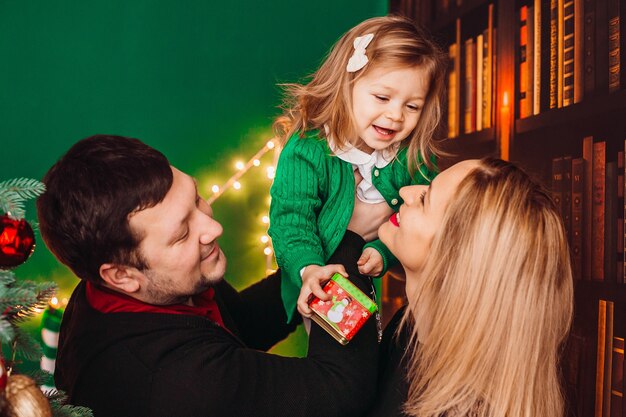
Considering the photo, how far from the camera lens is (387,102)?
1688mm

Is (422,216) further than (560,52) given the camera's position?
No

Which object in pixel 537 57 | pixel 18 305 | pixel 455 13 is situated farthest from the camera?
pixel 455 13

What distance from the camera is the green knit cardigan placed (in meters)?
1.63

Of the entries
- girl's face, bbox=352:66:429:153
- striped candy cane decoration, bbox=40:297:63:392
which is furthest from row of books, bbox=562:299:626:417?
striped candy cane decoration, bbox=40:297:63:392

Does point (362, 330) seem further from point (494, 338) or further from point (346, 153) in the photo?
point (346, 153)

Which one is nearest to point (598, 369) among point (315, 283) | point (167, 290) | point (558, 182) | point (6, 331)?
point (558, 182)

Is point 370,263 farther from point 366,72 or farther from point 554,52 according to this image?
point 554,52

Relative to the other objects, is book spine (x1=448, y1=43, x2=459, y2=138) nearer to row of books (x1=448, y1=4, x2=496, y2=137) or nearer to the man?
row of books (x1=448, y1=4, x2=496, y2=137)

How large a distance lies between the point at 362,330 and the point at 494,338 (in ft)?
0.92

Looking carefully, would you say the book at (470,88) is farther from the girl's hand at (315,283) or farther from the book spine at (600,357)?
the girl's hand at (315,283)

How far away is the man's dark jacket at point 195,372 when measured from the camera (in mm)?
1255

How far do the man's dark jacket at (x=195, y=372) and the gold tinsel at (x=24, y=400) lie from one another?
0.39 metres

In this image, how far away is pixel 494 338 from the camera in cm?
126

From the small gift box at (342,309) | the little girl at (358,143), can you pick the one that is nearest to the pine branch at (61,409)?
the small gift box at (342,309)
